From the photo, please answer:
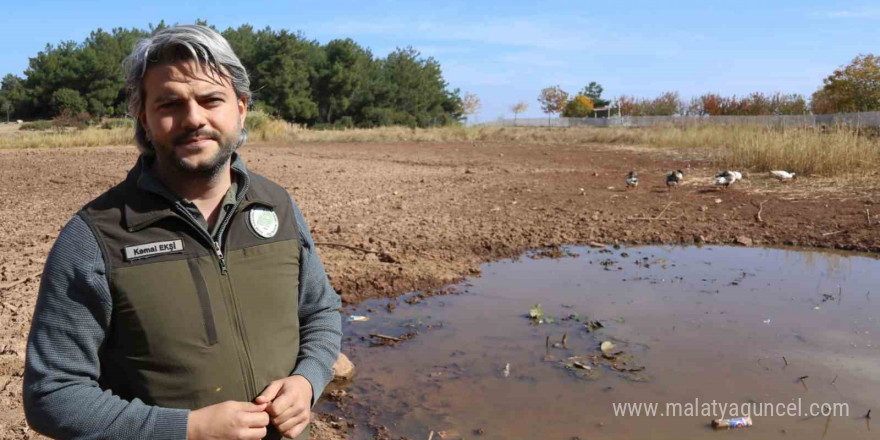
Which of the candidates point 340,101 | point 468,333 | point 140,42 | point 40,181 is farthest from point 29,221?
point 340,101

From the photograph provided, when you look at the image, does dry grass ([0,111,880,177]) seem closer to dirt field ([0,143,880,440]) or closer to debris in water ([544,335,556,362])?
dirt field ([0,143,880,440])

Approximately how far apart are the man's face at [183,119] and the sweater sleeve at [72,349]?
0.28 metres

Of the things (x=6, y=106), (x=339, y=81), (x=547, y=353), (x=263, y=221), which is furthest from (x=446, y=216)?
(x=6, y=106)

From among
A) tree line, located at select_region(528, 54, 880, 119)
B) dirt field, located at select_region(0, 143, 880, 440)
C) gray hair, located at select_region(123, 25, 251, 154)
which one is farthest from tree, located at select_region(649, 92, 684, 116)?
gray hair, located at select_region(123, 25, 251, 154)

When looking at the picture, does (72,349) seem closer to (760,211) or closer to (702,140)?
(760,211)

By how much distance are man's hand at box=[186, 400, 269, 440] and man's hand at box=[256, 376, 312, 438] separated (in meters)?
0.07

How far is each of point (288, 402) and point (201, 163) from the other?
0.64 metres

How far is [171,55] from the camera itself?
1.71 m

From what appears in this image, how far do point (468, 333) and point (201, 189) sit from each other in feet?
11.8

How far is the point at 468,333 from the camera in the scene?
5.12 m

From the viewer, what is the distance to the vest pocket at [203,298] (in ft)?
5.32

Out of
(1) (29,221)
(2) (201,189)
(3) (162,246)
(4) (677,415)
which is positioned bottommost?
(4) (677,415)

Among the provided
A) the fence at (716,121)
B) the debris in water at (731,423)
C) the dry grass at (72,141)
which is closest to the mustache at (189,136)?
the debris in water at (731,423)

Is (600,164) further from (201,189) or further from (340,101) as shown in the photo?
(340,101)
